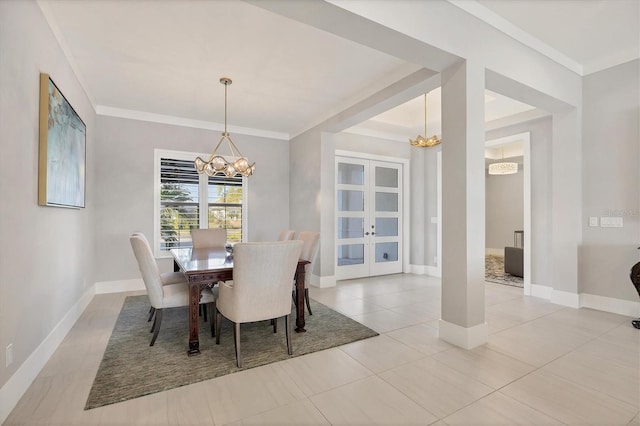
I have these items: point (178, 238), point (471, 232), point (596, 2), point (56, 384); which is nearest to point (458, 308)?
point (471, 232)

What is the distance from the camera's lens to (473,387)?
6.75ft

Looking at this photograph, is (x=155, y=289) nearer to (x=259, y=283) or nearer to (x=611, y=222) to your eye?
(x=259, y=283)

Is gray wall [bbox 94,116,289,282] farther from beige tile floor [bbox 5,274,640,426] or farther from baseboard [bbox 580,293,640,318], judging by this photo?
baseboard [bbox 580,293,640,318]

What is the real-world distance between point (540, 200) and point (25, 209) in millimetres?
5663

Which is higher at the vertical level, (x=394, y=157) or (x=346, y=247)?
(x=394, y=157)

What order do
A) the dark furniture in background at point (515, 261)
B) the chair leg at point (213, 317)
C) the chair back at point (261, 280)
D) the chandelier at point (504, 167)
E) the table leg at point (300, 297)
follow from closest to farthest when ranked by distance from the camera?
the chair back at point (261, 280)
the chair leg at point (213, 317)
the table leg at point (300, 297)
the dark furniture in background at point (515, 261)
the chandelier at point (504, 167)

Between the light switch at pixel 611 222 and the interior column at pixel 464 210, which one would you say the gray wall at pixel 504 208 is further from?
the interior column at pixel 464 210

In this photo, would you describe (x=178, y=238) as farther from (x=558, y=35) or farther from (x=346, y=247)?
(x=558, y=35)

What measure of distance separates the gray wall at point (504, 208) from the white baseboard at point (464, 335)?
7.26m

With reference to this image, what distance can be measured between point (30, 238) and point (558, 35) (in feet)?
16.4

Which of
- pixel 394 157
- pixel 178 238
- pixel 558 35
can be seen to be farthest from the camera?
pixel 394 157

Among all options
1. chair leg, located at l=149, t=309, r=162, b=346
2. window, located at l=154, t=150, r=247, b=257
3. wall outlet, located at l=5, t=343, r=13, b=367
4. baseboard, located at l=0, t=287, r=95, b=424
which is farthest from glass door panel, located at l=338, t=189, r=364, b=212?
wall outlet, located at l=5, t=343, r=13, b=367

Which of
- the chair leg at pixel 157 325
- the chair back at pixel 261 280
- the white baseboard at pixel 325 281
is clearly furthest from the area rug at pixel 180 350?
the white baseboard at pixel 325 281

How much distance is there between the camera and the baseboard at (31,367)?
5.83 ft
